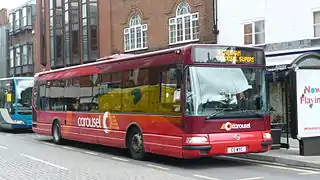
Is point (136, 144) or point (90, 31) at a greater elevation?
point (90, 31)

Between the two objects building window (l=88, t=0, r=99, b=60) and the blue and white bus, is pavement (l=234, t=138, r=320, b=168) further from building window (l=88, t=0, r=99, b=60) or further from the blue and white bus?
building window (l=88, t=0, r=99, b=60)

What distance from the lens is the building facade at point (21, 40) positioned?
47.8m

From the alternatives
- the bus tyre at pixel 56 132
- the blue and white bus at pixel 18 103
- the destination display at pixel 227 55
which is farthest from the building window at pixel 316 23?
the blue and white bus at pixel 18 103

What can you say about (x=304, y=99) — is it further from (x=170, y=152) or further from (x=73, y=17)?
(x=73, y=17)

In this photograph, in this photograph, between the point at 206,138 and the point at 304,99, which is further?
the point at 304,99

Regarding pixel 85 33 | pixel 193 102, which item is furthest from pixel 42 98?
pixel 85 33

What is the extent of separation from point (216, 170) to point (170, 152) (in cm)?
129

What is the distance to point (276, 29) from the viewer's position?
71.8ft

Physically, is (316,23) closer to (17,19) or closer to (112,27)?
(112,27)

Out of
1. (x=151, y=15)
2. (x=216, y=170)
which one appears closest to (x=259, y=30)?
(x=151, y=15)

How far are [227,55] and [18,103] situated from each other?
1774 centimetres

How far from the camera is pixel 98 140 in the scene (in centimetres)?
1691

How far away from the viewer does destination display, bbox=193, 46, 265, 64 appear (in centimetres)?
1250

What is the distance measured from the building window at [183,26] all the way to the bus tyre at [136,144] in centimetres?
1253
